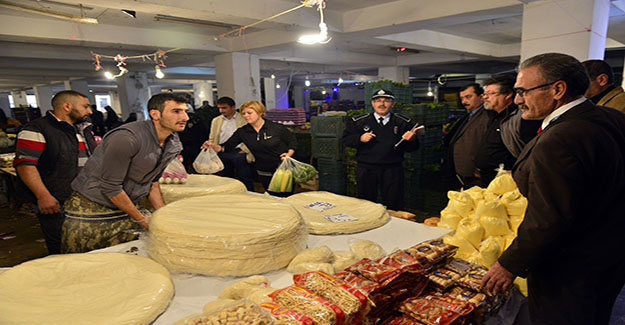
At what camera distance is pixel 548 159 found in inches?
49.8

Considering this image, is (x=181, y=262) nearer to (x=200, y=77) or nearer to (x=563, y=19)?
(x=563, y=19)


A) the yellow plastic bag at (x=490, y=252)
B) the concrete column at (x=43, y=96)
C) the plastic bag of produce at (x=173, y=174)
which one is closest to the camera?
the yellow plastic bag at (x=490, y=252)

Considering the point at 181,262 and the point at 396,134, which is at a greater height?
the point at 396,134

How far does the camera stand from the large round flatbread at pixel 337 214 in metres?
1.84

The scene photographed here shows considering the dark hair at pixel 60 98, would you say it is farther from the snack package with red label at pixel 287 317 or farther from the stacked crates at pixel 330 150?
the stacked crates at pixel 330 150

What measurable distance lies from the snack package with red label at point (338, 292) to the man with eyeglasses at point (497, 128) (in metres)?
2.10

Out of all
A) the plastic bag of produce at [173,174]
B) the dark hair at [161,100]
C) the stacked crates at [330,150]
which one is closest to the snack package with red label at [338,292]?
the dark hair at [161,100]

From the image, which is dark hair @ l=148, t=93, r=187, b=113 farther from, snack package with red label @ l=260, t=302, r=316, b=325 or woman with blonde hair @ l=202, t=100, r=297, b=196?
woman with blonde hair @ l=202, t=100, r=297, b=196

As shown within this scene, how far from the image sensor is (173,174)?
2529 millimetres

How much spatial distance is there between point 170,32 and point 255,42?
1.66 meters

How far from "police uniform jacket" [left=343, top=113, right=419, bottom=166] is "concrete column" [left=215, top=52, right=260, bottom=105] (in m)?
4.88

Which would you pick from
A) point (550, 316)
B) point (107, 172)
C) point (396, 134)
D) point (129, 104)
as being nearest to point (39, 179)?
point (107, 172)

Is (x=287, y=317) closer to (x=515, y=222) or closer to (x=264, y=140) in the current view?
(x=515, y=222)

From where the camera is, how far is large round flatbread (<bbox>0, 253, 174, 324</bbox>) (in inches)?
43.8
